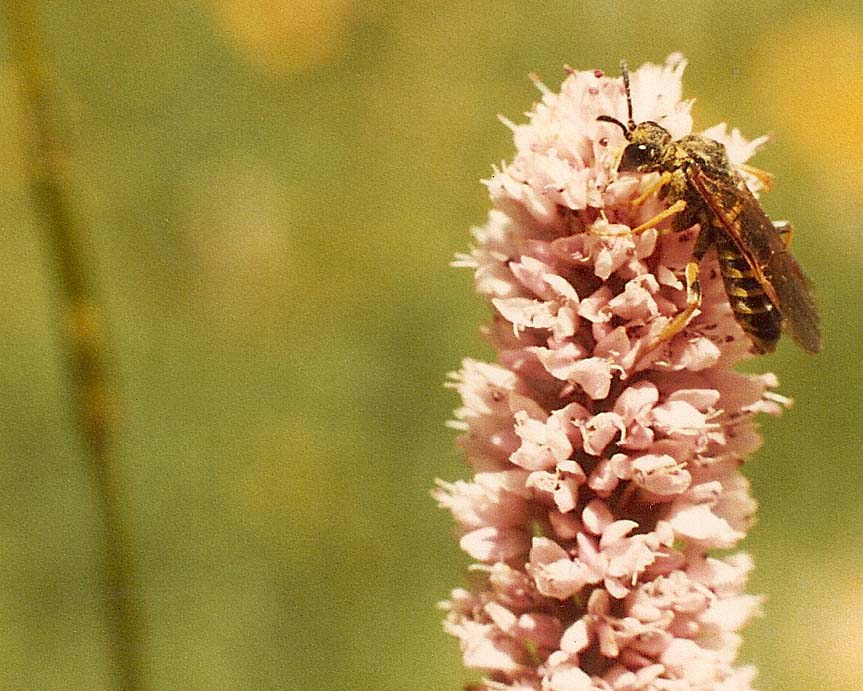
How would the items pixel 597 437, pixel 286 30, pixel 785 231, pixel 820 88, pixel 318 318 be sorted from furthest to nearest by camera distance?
pixel 286 30 → pixel 820 88 → pixel 318 318 → pixel 785 231 → pixel 597 437

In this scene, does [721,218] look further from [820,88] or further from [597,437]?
[820,88]

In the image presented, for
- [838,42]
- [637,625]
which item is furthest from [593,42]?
[637,625]

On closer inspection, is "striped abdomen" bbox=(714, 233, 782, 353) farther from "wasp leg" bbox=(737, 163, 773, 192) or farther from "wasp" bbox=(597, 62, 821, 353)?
"wasp leg" bbox=(737, 163, 773, 192)

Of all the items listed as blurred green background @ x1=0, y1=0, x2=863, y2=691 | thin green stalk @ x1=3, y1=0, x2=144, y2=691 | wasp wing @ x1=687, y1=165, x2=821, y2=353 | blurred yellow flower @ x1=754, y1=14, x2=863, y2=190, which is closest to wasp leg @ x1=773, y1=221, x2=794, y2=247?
wasp wing @ x1=687, y1=165, x2=821, y2=353

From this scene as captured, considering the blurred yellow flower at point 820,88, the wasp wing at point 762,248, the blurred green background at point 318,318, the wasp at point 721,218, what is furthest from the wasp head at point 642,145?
the blurred yellow flower at point 820,88

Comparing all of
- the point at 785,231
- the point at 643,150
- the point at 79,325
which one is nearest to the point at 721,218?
the point at 643,150
